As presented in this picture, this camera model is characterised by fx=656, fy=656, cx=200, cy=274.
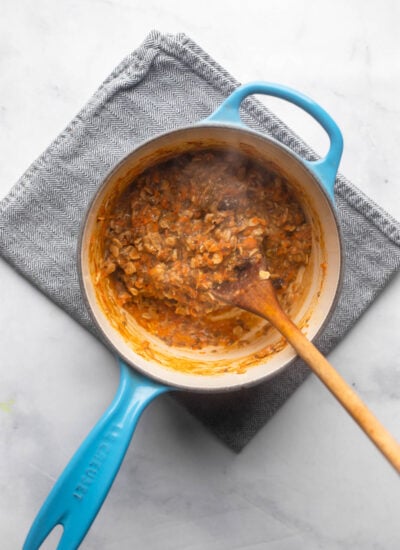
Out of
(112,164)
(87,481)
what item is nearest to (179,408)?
(87,481)

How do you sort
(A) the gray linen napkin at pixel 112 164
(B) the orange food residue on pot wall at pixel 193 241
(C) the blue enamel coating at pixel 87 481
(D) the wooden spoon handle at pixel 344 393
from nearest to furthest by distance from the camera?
(D) the wooden spoon handle at pixel 344 393
(C) the blue enamel coating at pixel 87 481
(B) the orange food residue on pot wall at pixel 193 241
(A) the gray linen napkin at pixel 112 164

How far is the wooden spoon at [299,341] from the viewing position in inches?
47.6

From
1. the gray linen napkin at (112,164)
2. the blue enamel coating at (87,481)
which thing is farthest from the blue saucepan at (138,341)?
the gray linen napkin at (112,164)

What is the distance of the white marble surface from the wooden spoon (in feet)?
1.01

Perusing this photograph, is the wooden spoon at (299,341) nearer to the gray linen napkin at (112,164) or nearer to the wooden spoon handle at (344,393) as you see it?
the wooden spoon handle at (344,393)

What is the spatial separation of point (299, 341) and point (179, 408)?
1.43 ft

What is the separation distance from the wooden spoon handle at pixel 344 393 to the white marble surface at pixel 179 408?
12.6 inches

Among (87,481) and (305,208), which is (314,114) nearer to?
(305,208)

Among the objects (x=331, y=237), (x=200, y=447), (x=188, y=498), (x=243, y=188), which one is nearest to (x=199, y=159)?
(x=243, y=188)

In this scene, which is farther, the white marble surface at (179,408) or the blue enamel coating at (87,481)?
the white marble surface at (179,408)

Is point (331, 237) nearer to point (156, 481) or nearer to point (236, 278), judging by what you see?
point (236, 278)

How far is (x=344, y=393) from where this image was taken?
1266 millimetres

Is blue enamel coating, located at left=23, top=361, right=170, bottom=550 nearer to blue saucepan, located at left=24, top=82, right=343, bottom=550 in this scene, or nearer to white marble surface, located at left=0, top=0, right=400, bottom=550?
blue saucepan, located at left=24, top=82, right=343, bottom=550

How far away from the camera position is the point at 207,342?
1.56 m
